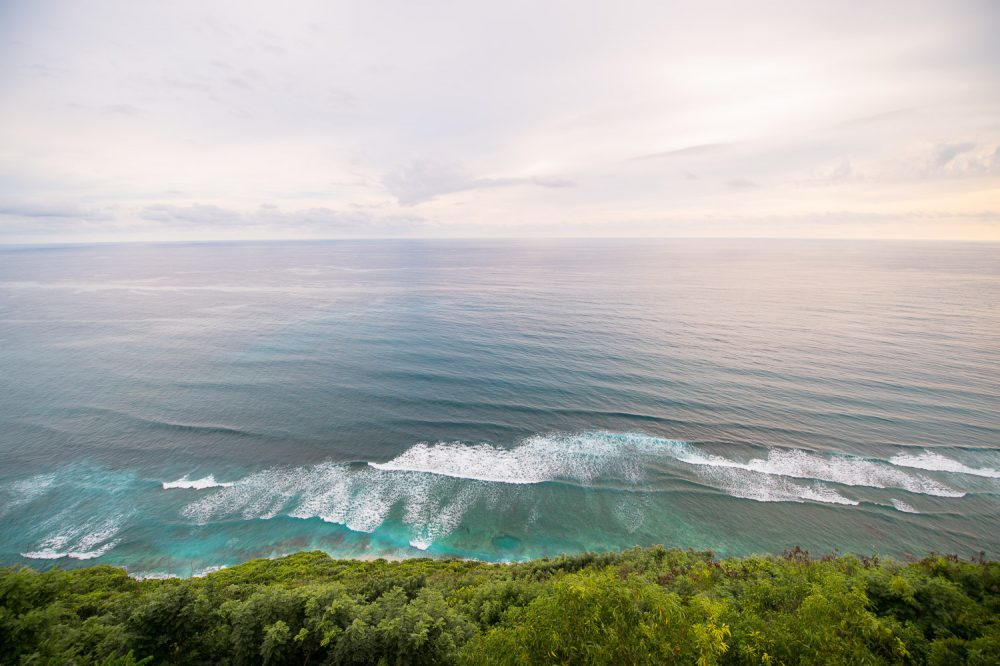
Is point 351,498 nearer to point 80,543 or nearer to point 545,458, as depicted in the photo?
point 545,458

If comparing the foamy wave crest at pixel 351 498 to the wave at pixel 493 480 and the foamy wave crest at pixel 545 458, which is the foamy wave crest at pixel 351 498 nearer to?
the wave at pixel 493 480

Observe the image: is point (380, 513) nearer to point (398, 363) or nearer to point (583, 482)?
point (583, 482)

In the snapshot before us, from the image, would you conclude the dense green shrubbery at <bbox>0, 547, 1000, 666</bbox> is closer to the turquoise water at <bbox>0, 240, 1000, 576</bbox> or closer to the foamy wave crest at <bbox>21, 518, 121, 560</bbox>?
the foamy wave crest at <bbox>21, 518, 121, 560</bbox>

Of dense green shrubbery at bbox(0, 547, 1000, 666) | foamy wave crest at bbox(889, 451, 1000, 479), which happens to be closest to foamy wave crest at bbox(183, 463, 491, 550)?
dense green shrubbery at bbox(0, 547, 1000, 666)

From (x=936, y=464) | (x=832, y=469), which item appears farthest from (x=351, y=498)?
(x=936, y=464)

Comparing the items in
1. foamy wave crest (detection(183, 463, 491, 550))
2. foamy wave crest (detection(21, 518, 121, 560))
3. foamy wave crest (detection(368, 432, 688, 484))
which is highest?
foamy wave crest (detection(368, 432, 688, 484))

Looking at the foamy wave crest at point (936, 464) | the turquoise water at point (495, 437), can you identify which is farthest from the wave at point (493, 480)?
the foamy wave crest at point (936, 464)
